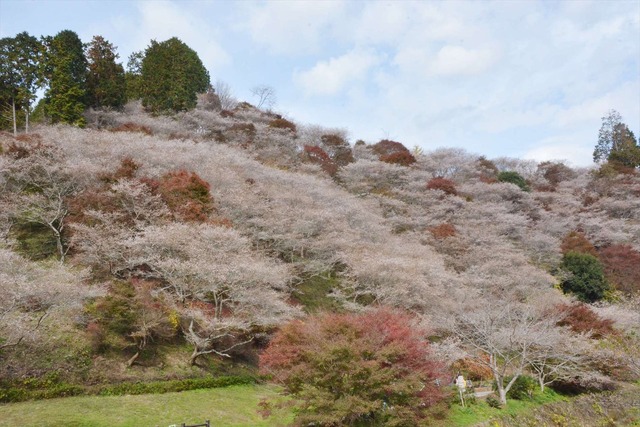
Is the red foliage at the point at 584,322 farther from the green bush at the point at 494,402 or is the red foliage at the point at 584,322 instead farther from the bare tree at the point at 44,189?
the bare tree at the point at 44,189

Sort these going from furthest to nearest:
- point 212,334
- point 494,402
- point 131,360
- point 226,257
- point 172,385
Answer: point 226,257, point 494,402, point 212,334, point 131,360, point 172,385

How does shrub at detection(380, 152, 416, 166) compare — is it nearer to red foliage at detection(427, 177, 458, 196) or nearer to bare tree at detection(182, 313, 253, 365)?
red foliage at detection(427, 177, 458, 196)

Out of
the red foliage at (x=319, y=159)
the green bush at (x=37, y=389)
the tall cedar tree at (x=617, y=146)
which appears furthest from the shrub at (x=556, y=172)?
the green bush at (x=37, y=389)

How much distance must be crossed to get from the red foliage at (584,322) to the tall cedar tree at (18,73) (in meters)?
38.3

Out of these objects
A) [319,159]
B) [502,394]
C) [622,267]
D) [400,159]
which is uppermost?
[400,159]

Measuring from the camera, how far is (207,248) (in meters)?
18.2

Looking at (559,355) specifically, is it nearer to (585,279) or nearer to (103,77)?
(585,279)

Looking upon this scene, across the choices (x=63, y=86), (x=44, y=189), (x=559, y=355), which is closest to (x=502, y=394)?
(x=559, y=355)

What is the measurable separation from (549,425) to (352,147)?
4085 cm

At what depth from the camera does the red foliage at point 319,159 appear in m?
42.8

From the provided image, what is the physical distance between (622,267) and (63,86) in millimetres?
46471

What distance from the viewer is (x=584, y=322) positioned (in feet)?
69.7

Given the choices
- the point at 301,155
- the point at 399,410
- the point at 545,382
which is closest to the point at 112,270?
the point at 399,410

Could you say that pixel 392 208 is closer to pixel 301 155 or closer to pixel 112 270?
pixel 301 155
